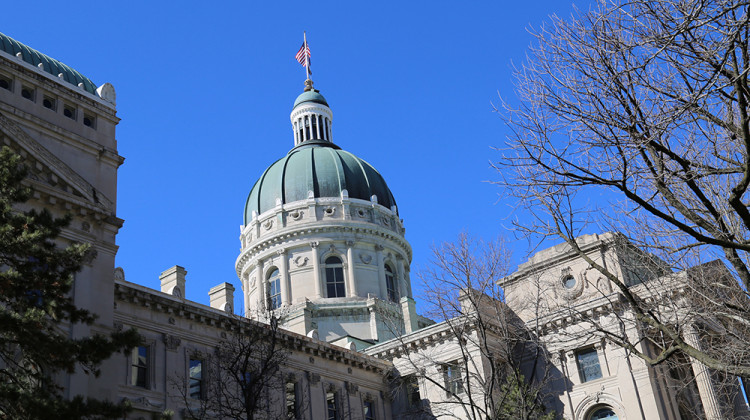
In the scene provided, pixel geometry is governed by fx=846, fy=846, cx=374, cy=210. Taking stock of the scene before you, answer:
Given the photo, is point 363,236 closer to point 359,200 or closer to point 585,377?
point 359,200

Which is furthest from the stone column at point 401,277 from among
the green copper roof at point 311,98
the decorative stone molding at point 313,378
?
the decorative stone molding at point 313,378

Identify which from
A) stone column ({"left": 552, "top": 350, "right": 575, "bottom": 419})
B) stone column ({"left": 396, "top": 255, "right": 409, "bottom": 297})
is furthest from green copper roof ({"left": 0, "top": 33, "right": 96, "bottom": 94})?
stone column ({"left": 396, "top": 255, "right": 409, "bottom": 297})

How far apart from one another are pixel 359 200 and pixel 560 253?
21216 mm

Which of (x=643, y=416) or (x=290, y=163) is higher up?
(x=290, y=163)

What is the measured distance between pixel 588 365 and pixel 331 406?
1245 centimetres

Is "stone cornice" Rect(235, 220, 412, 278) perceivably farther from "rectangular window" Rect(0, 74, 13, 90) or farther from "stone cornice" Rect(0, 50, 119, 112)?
"rectangular window" Rect(0, 74, 13, 90)

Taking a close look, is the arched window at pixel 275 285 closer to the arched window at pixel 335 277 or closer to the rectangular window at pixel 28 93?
the arched window at pixel 335 277

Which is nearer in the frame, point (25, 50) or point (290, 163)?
point (25, 50)

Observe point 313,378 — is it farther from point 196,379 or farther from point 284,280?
point 284,280

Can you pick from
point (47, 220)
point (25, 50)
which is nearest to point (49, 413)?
point (47, 220)

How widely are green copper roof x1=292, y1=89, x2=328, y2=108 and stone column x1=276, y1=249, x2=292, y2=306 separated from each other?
57.7ft

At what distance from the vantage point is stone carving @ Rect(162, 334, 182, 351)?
108 ft

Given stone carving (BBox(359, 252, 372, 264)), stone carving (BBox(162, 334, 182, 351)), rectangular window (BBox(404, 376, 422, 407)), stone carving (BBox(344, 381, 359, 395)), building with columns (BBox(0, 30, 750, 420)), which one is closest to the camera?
building with columns (BBox(0, 30, 750, 420))

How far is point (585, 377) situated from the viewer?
A: 133 feet
